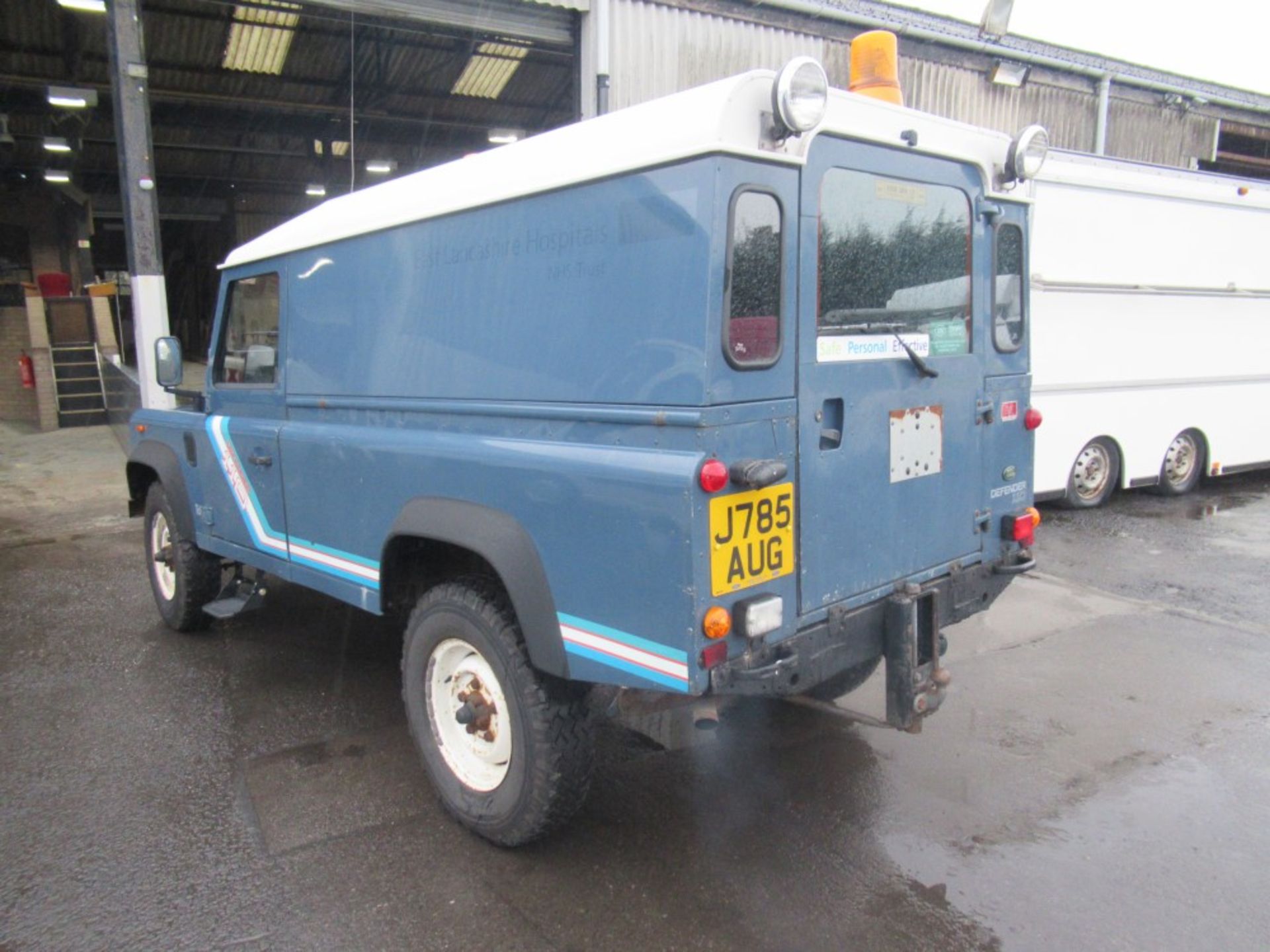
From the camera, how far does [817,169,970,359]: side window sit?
280 cm

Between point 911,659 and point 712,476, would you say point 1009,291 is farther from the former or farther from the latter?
point 712,476

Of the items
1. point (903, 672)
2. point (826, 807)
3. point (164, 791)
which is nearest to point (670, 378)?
point (903, 672)

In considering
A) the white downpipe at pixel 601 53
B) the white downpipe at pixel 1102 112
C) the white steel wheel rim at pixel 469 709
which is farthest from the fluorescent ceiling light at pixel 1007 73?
the white steel wheel rim at pixel 469 709

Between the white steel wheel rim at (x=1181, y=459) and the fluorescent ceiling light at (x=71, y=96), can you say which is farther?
the fluorescent ceiling light at (x=71, y=96)

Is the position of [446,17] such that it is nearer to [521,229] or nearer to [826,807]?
[521,229]

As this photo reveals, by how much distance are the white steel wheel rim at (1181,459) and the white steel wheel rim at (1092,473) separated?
36.4 inches

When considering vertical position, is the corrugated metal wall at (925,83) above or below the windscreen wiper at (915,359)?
above

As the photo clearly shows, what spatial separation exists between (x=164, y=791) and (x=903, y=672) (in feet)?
9.51

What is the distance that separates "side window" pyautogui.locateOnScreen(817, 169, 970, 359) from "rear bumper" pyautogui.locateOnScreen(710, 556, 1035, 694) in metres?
0.85

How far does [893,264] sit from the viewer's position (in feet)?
9.96

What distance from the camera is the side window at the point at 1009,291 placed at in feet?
11.5

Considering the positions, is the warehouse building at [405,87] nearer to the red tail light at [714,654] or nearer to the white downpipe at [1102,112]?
the white downpipe at [1102,112]

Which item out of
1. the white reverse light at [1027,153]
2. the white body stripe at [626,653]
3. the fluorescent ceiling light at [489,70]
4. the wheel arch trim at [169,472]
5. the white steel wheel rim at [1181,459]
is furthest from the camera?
the fluorescent ceiling light at [489,70]

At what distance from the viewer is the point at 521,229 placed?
2.94 m
